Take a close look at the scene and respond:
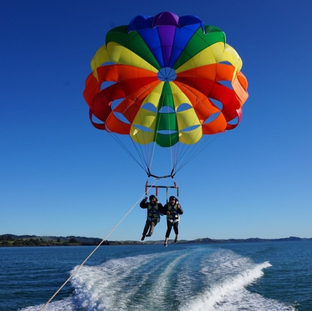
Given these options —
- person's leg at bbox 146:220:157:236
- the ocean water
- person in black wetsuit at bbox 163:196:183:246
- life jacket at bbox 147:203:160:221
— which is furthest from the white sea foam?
life jacket at bbox 147:203:160:221

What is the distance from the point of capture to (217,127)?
38.8 feet

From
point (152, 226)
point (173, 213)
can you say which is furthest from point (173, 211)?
point (152, 226)

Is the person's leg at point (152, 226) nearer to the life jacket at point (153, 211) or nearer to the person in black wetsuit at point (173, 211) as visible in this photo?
the life jacket at point (153, 211)

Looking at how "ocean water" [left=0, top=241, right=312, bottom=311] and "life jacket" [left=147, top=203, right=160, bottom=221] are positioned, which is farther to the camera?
"ocean water" [left=0, top=241, right=312, bottom=311]

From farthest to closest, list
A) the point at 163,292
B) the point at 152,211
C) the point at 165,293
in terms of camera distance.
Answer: the point at 163,292 → the point at 165,293 → the point at 152,211

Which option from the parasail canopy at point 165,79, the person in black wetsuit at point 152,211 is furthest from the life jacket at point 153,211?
the parasail canopy at point 165,79

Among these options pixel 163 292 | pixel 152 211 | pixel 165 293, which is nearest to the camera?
pixel 152 211

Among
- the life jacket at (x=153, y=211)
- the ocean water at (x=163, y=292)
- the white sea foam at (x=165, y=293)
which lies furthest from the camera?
the ocean water at (x=163, y=292)

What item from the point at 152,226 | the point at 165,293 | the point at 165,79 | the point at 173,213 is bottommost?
the point at 165,293

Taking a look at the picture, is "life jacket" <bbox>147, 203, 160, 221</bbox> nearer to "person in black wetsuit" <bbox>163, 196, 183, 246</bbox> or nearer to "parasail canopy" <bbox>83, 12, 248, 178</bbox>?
"person in black wetsuit" <bbox>163, 196, 183, 246</bbox>

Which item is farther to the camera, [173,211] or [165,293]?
[165,293]

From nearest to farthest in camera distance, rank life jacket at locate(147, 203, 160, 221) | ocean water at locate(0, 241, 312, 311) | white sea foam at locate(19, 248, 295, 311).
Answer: life jacket at locate(147, 203, 160, 221) < white sea foam at locate(19, 248, 295, 311) < ocean water at locate(0, 241, 312, 311)

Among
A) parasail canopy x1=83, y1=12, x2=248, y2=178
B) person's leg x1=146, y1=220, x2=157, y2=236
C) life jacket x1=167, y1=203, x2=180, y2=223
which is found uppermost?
parasail canopy x1=83, y1=12, x2=248, y2=178

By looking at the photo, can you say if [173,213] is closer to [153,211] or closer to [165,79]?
[153,211]
